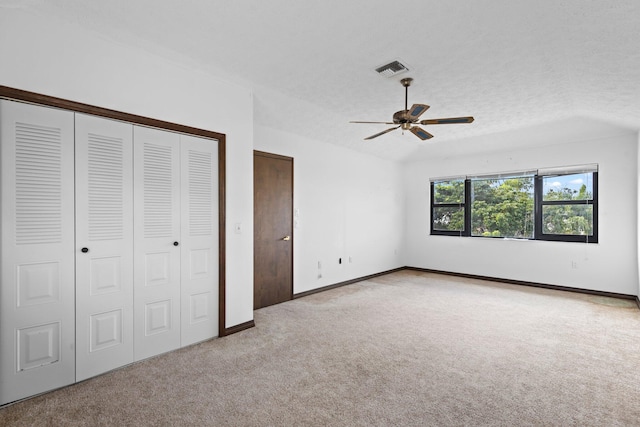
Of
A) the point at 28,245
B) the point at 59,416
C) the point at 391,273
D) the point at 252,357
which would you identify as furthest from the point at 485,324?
the point at 28,245

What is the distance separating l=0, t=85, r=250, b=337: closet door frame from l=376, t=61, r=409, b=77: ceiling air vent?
1.72 meters

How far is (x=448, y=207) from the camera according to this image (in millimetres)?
6867

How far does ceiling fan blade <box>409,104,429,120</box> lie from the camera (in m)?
2.98

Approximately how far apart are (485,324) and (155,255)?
3637 millimetres

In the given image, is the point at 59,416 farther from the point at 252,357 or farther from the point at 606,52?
the point at 606,52

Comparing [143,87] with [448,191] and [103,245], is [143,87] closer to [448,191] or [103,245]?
[103,245]

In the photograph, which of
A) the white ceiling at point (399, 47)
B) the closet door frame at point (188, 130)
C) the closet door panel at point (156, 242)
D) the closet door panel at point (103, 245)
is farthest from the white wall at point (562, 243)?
the closet door panel at point (103, 245)

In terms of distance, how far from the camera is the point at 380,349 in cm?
312

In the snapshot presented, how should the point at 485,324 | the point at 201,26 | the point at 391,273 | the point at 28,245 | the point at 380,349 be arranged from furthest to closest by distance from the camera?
the point at 391,273
the point at 485,324
the point at 380,349
the point at 201,26
the point at 28,245

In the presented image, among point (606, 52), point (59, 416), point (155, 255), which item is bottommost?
point (59, 416)

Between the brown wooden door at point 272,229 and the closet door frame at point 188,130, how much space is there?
939mm

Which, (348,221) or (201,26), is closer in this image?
(201,26)

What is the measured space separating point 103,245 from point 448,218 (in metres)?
6.13

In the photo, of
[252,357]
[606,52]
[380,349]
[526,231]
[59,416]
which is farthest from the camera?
[526,231]
